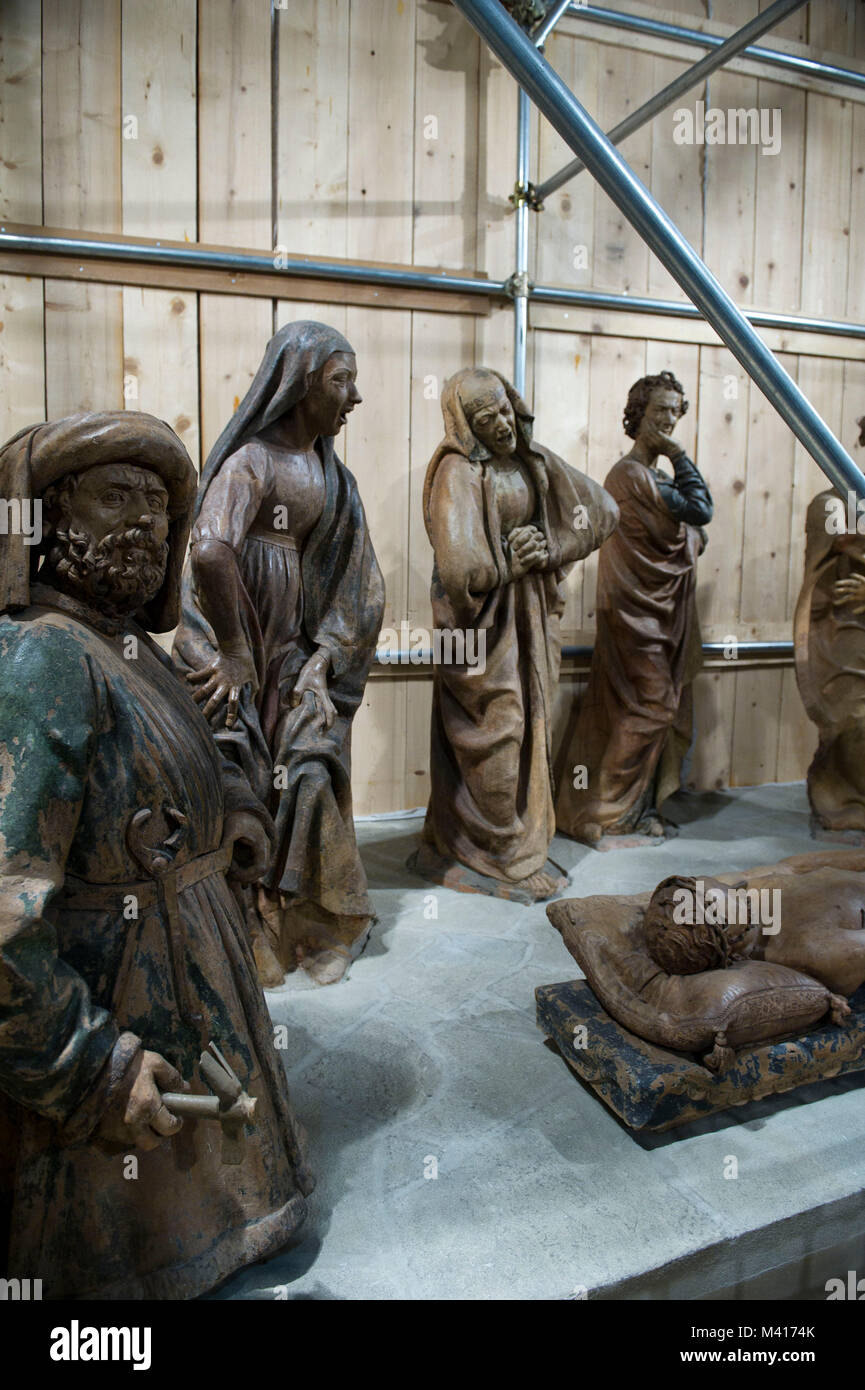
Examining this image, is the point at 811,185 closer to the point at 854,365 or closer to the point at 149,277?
the point at 854,365

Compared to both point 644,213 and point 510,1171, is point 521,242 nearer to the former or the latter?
point 644,213

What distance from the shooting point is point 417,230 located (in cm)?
446

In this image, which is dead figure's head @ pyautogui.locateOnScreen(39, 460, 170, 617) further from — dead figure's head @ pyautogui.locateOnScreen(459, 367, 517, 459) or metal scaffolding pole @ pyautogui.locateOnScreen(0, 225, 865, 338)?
metal scaffolding pole @ pyautogui.locateOnScreen(0, 225, 865, 338)

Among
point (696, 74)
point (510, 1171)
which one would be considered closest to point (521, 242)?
point (696, 74)

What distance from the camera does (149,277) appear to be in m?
3.95

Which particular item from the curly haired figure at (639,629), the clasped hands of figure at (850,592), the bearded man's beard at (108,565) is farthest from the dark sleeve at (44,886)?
the clasped hands of figure at (850,592)

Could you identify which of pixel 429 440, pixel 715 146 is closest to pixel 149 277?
pixel 429 440

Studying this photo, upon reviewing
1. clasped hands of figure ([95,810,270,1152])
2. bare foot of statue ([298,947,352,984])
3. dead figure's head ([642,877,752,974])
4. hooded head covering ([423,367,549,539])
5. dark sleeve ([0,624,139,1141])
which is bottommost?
bare foot of statue ([298,947,352,984])

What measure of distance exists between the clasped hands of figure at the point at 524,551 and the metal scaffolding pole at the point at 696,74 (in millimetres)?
1284

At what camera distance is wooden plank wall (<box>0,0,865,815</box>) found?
152 inches

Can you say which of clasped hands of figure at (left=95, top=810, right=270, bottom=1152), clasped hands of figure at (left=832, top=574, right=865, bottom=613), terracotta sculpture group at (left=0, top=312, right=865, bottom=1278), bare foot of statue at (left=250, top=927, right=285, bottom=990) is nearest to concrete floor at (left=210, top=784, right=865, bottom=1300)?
bare foot of statue at (left=250, top=927, right=285, bottom=990)

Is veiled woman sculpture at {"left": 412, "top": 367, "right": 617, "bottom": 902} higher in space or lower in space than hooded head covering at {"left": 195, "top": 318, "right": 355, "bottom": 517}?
lower

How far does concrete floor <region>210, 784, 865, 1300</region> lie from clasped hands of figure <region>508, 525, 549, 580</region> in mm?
1498

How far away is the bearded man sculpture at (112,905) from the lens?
1.27 metres
